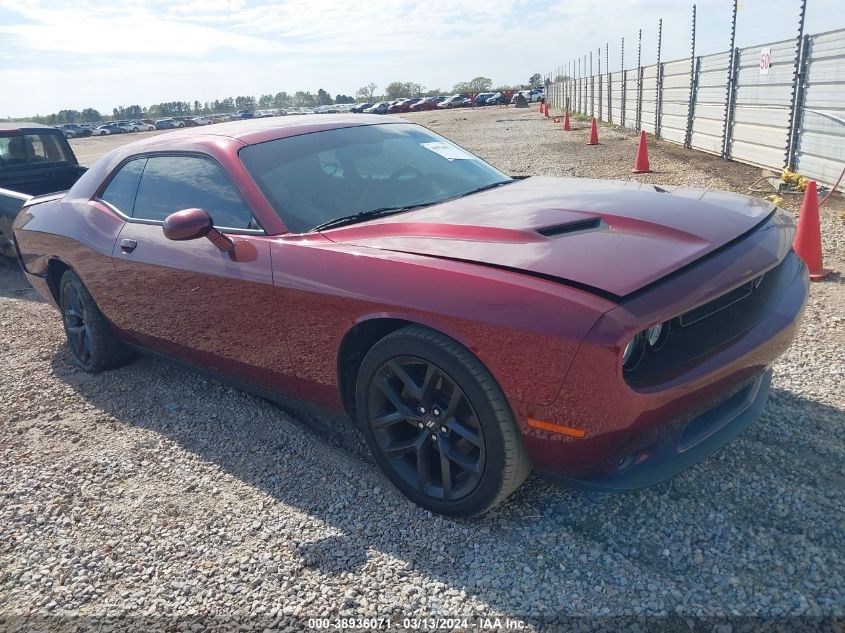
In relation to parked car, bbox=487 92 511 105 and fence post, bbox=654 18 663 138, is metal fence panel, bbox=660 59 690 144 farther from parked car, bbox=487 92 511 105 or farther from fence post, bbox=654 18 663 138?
parked car, bbox=487 92 511 105

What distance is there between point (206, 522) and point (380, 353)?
105cm

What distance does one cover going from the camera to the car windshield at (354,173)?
10.0 feet

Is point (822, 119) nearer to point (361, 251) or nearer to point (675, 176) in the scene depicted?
point (675, 176)

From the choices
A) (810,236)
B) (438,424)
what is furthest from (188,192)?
(810,236)

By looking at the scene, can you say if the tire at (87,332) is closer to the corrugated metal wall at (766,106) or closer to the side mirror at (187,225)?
the side mirror at (187,225)

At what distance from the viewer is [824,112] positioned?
8.43 m

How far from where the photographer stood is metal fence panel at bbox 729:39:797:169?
31.7 feet

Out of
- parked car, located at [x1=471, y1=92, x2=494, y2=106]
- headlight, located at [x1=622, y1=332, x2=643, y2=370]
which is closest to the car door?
headlight, located at [x1=622, y1=332, x2=643, y2=370]

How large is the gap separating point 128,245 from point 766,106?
33.3 ft

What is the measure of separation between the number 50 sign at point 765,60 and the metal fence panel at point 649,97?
740cm

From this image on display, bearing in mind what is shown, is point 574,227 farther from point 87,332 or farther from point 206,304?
point 87,332

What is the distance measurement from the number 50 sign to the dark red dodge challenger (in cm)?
867

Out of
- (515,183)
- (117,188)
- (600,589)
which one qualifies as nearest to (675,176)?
(515,183)

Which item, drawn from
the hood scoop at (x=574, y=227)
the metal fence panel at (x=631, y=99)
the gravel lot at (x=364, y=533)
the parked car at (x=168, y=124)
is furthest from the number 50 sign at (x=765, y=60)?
the parked car at (x=168, y=124)
